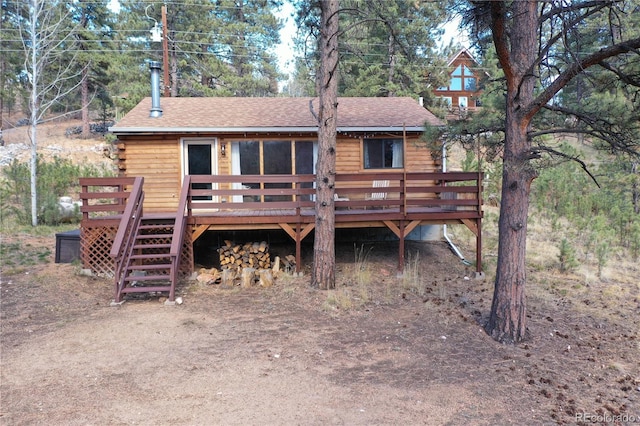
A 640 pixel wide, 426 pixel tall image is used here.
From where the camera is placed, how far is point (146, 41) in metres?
24.5

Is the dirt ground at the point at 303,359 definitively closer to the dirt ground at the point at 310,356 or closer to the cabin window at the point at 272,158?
the dirt ground at the point at 310,356

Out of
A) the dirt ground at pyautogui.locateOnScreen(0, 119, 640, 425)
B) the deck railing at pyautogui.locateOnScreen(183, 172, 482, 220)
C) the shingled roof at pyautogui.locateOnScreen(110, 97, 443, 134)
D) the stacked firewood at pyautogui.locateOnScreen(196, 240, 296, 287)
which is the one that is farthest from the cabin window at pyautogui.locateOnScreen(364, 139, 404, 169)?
the dirt ground at pyautogui.locateOnScreen(0, 119, 640, 425)

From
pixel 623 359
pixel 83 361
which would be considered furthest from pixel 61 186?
pixel 623 359

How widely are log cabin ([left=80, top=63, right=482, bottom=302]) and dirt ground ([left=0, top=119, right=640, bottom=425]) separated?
46.0 inches

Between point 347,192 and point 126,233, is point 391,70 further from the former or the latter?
point 126,233

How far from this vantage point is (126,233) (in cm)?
795

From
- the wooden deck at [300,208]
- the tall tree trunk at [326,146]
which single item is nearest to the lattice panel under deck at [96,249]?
the wooden deck at [300,208]

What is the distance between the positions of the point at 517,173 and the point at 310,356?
352cm

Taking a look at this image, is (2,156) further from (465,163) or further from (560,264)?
(560,264)

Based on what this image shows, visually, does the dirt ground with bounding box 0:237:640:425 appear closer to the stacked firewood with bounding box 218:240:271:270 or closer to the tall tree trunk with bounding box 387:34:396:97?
the stacked firewood with bounding box 218:240:271:270

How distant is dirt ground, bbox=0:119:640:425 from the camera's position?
391 centimetres

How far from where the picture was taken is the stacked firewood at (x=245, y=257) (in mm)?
9180

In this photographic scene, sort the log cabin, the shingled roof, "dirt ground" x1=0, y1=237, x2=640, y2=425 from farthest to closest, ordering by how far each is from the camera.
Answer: the shingled roof < the log cabin < "dirt ground" x1=0, y1=237, x2=640, y2=425

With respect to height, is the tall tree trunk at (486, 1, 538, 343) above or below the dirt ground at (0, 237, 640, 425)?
above
